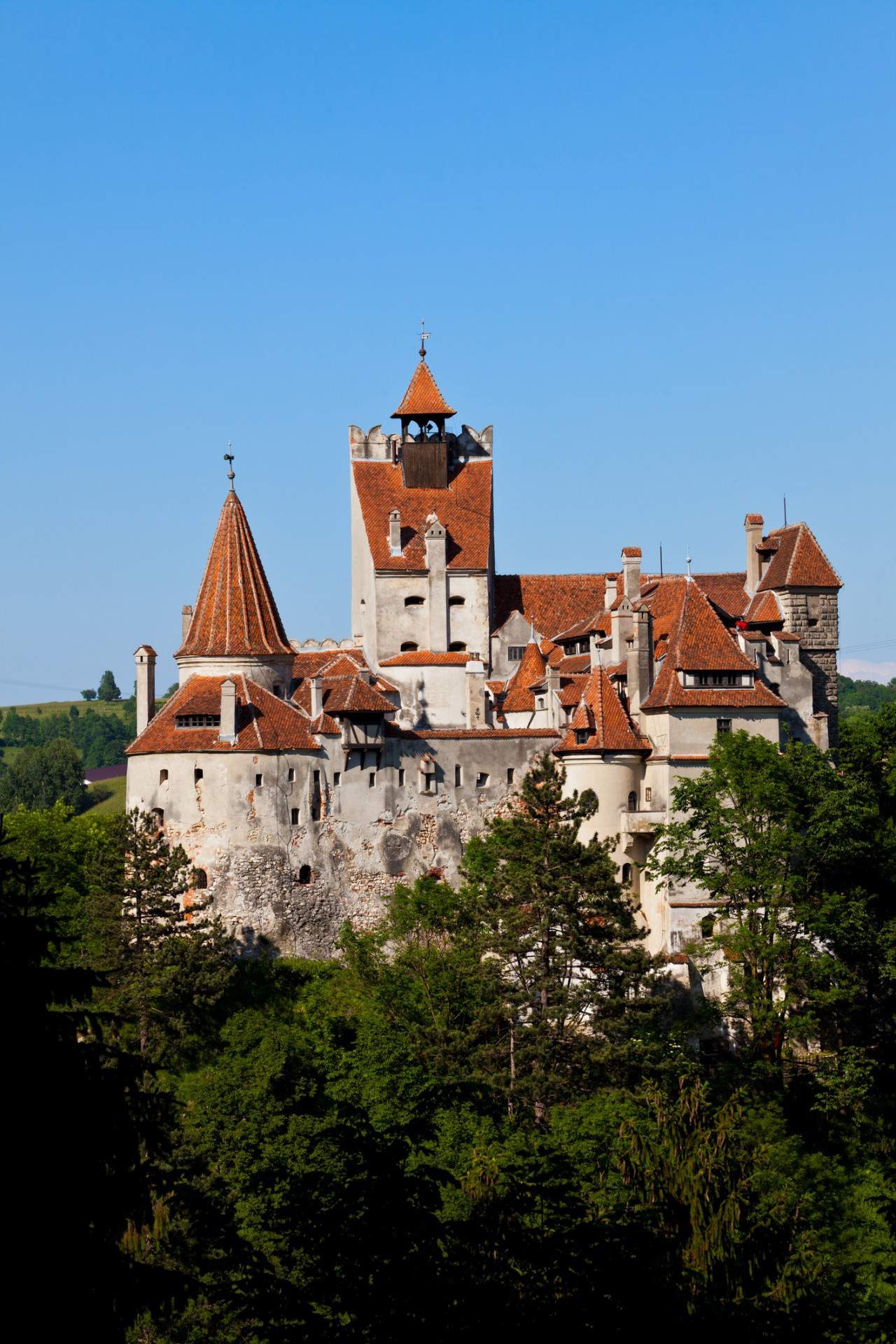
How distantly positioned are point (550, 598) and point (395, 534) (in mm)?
7649

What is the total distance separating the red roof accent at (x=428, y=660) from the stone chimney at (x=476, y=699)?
3.61ft

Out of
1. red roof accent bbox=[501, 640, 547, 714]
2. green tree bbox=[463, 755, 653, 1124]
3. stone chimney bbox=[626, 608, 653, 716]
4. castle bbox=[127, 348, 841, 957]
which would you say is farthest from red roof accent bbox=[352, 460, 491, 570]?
green tree bbox=[463, 755, 653, 1124]

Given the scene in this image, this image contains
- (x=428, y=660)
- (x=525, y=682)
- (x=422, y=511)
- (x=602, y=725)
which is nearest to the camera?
(x=602, y=725)

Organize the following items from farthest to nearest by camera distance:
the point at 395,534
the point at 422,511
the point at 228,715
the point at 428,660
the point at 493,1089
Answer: the point at 422,511
the point at 395,534
the point at 428,660
the point at 228,715
the point at 493,1089

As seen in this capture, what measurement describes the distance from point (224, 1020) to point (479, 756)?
571 inches

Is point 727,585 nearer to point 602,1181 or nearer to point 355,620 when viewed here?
point 355,620

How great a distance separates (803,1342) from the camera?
30125 mm

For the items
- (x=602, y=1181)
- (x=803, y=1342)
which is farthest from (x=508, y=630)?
(x=803, y=1342)

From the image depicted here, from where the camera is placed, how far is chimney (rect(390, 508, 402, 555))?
79.9 metres

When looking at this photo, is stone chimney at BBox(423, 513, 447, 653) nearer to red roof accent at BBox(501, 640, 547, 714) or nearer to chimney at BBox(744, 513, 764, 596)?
red roof accent at BBox(501, 640, 547, 714)

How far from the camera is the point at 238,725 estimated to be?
69.6m

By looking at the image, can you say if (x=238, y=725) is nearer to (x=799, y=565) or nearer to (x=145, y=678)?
(x=145, y=678)

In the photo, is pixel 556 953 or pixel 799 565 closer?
pixel 556 953

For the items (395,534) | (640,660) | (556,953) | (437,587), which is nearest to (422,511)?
(395,534)
